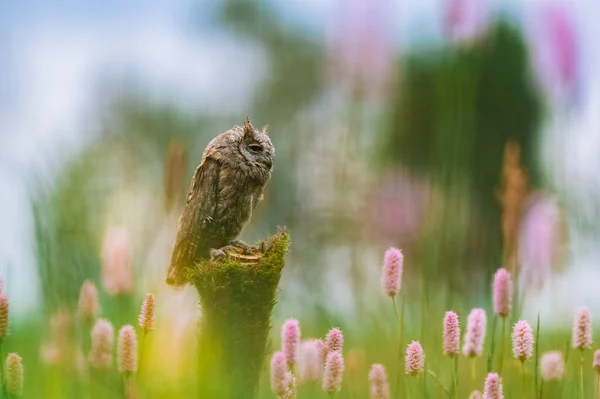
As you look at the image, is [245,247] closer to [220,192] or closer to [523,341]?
[220,192]

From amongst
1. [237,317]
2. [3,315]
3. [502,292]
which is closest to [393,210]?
[502,292]

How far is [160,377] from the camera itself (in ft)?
8.36

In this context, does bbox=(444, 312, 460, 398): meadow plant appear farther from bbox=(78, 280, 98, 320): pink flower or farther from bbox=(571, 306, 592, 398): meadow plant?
bbox=(78, 280, 98, 320): pink flower

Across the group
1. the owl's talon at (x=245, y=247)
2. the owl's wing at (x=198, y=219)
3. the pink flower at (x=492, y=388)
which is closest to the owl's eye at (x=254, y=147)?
the owl's wing at (x=198, y=219)

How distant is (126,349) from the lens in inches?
92.1

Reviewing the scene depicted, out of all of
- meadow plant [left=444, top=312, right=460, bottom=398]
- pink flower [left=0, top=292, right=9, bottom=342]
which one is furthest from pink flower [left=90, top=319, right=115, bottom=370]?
meadow plant [left=444, top=312, right=460, bottom=398]

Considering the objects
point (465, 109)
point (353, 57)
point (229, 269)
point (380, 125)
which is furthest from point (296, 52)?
point (229, 269)

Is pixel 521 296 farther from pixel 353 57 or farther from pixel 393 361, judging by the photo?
pixel 353 57

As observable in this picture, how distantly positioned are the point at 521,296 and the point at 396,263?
871 mm

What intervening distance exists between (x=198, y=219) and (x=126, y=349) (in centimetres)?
86

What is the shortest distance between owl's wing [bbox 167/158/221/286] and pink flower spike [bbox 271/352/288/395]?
0.93m

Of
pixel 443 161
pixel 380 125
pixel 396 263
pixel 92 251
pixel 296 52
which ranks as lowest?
pixel 396 263

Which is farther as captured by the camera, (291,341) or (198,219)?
(198,219)

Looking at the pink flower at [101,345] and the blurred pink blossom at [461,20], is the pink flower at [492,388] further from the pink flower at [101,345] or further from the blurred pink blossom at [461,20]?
the blurred pink blossom at [461,20]
